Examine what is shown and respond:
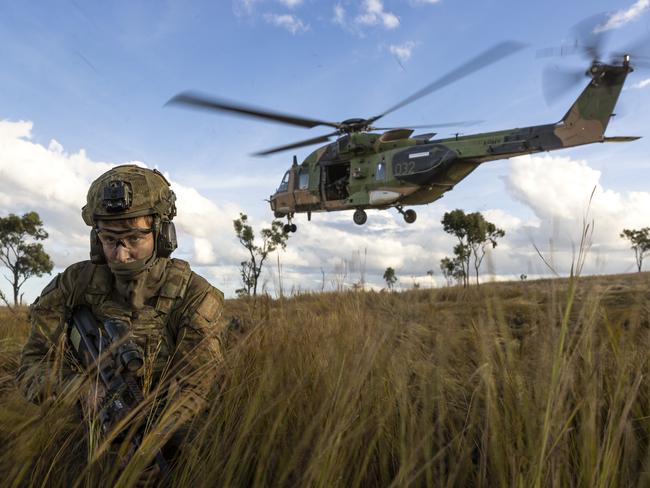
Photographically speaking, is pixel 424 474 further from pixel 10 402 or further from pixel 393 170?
pixel 393 170

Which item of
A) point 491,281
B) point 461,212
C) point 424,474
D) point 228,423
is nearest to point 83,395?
point 228,423

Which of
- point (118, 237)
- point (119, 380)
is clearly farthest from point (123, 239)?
point (119, 380)

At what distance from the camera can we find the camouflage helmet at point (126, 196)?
254cm

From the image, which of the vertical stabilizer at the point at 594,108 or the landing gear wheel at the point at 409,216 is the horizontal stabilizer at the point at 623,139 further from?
the landing gear wheel at the point at 409,216

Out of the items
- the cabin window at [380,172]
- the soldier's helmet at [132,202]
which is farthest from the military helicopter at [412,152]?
the soldier's helmet at [132,202]

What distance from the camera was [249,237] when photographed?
2806cm

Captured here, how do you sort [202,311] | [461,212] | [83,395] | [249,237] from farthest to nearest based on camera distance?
[461,212]
[249,237]
[202,311]
[83,395]

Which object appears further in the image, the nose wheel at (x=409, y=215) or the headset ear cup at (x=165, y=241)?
the nose wheel at (x=409, y=215)

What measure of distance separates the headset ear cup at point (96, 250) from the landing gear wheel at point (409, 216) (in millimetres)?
13257

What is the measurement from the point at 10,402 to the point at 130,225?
42.0 inches

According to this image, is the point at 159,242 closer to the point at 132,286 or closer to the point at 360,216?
the point at 132,286

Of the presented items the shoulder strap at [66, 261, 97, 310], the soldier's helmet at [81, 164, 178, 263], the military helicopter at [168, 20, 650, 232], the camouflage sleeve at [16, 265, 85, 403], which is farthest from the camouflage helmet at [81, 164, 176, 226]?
the military helicopter at [168, 20, 650, 232]

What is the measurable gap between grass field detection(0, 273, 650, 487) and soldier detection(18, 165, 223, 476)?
35 centimetres

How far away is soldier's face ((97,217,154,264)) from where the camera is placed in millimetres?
2619
